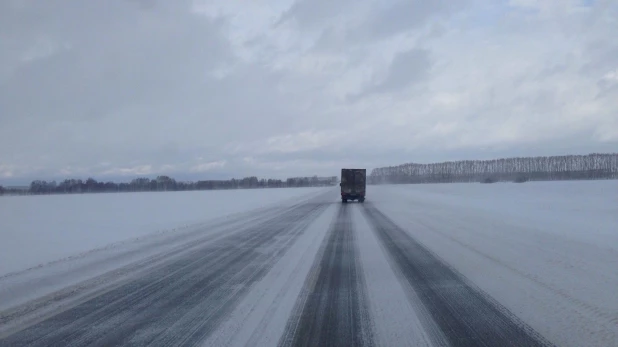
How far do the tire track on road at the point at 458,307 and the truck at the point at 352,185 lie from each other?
1447 inches

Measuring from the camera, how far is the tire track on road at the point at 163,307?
714 centimetres

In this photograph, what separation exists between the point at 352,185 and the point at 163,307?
42.6 m

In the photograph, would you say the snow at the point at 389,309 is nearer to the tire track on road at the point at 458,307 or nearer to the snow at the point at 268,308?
the tire track on road at the point at 458,307

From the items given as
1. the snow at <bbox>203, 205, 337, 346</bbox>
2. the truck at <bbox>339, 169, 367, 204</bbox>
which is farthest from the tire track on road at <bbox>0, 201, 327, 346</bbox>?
the truck at <bbox>339, 169, 367, 204</bbox>

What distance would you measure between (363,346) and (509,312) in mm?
2556

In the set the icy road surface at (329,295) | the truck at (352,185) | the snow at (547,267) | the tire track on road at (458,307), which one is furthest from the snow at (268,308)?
the truck at (352,185)

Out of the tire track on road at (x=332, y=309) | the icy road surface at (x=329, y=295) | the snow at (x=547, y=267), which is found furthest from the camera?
the snow at (x=547, y=267)

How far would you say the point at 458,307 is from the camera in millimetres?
8266

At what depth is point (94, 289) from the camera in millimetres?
10617

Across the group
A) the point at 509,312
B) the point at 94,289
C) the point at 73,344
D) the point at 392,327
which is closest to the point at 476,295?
the point at 509,312

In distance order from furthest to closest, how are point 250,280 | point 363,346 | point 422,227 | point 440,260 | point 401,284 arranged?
point 422,227
point 440,260
point 250,280
point 401,284
point 363,346

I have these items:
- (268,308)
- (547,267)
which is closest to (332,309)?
(268,308)

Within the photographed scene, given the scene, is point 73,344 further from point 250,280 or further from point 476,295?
point 476,295

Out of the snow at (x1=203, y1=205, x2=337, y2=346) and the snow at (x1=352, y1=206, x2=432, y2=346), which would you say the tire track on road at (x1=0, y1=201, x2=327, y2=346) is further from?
the snow at (x1=352, y1=206, x2=432, y2=346)
